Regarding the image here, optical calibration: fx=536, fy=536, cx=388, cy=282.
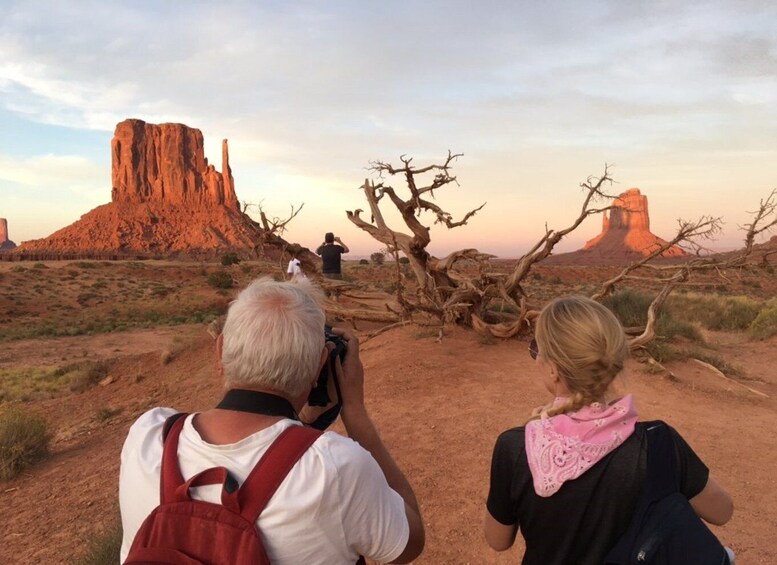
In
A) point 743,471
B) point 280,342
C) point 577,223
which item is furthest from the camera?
point 577,223

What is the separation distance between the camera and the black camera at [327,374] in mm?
1788

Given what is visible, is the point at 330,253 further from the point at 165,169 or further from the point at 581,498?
the point at 165,169

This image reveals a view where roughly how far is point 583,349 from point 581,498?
1.49 feet

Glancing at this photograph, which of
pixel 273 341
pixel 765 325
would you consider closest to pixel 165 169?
pixel 765 325

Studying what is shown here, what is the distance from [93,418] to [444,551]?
7.44m

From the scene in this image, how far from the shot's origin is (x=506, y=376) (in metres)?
7.60

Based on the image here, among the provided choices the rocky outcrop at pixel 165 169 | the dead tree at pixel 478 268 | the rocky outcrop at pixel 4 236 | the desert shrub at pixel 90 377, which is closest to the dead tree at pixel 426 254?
the dead tree at pixel 478 268

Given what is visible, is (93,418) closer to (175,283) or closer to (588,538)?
Result: (588,538)

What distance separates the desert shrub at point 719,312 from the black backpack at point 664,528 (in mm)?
16132

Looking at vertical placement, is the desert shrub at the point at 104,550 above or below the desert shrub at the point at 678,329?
below

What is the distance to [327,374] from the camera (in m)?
1.80

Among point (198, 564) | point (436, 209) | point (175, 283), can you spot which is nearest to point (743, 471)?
point (198, 564)

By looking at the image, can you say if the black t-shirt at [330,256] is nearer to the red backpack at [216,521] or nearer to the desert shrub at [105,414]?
the desert shrub at [105,414]

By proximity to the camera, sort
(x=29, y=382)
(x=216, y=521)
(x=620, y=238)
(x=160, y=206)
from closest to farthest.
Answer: (x=216, y=521) → (x=29, y=382) → (x=620, y=238) → (x=160, y=206)
